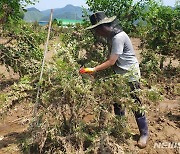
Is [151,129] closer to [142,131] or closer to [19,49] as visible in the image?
[142,131]

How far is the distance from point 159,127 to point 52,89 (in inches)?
88.4

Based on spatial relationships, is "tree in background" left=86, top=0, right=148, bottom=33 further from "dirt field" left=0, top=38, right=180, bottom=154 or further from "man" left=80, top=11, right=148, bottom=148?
"man" left=80, top=11, right=148, bottom=148

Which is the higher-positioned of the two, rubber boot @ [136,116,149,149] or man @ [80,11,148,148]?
man @ [80,11,148,148]

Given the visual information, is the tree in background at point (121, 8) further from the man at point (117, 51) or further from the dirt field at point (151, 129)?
the man at point (117, 51)

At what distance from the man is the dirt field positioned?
0.31 m

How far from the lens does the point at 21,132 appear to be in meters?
5.14

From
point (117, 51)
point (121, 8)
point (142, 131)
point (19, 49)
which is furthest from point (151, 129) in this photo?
Answer: point (19, 49)

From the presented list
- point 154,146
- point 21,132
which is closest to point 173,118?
point 154,146

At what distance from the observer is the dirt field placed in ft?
14.9

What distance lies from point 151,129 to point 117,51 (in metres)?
1.77

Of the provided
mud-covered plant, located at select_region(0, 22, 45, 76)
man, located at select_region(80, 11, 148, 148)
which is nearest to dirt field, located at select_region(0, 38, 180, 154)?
man, located at select_region(80, 11, 148, 148)

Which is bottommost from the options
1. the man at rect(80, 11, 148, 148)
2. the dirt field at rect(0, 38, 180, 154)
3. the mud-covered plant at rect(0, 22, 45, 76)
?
the dirt field at rect(0, 38, 180, 154)

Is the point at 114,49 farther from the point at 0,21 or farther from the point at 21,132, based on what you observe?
the point at 0,21

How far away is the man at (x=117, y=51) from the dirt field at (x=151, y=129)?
311 mm
